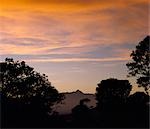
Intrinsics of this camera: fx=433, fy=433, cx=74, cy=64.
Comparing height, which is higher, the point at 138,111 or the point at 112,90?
the point at 112,90

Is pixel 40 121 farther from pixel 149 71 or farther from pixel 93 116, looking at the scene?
pixel 149 71

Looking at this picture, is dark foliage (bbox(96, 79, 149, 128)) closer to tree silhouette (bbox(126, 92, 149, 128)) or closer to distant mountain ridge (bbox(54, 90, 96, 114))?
tree silhouette (bbox(126, 92, 149, 128))

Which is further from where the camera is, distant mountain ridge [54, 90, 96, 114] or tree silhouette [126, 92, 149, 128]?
distant mountain ridge [54, 90, 96, 114]

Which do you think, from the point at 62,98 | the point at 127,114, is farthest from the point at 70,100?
the point at 127,114

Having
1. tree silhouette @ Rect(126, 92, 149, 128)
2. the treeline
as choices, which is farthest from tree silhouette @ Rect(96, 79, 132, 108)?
tree silhouette @ Rect(126, 92, 149, 128)

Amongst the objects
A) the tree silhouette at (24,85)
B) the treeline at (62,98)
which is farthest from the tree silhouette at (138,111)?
the tree silhouette at (24,85)

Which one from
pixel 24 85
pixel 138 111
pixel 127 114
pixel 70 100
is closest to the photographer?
pixel 127 114

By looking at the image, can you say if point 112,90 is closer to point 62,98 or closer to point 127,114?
point 62,98

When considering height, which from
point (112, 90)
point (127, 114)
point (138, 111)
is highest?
point (112, 90)

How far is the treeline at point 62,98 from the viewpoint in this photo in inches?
1879

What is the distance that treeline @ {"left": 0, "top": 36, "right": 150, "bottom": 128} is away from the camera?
4773 cm

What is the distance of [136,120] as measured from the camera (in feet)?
181

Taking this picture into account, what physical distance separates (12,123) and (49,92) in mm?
37015

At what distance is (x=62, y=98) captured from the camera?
83.6m
